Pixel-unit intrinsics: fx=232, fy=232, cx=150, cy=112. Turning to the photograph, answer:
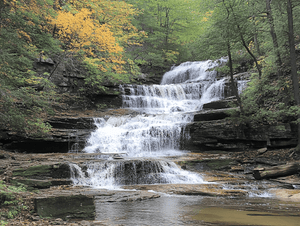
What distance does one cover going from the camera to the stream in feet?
13.8

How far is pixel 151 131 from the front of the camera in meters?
12.7

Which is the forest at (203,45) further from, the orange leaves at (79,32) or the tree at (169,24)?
the tree at (169,24)

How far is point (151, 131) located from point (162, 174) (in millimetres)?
4429

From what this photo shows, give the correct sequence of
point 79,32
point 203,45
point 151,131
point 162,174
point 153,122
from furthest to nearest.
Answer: point 153,122 < point 151,131 < point 79,32 < point 203,45 < point 162,174

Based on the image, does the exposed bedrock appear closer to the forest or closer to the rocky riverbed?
the forest

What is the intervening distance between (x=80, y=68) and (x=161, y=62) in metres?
8.87

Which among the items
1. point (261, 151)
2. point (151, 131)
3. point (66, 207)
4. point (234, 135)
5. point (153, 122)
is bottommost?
point (66, 207)

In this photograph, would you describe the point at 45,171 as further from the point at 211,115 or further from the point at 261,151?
the point at 261,151

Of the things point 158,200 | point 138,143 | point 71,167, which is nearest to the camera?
point 158,200

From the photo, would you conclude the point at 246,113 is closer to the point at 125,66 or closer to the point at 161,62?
the point at 125,66

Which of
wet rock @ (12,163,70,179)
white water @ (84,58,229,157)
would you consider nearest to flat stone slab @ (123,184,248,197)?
wet rock @ (12,163,70,179)

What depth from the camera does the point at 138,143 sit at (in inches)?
488

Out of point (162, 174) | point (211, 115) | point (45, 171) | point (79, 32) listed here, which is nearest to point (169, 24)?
point (79, 32)

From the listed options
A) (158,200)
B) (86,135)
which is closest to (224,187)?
(158,200)
